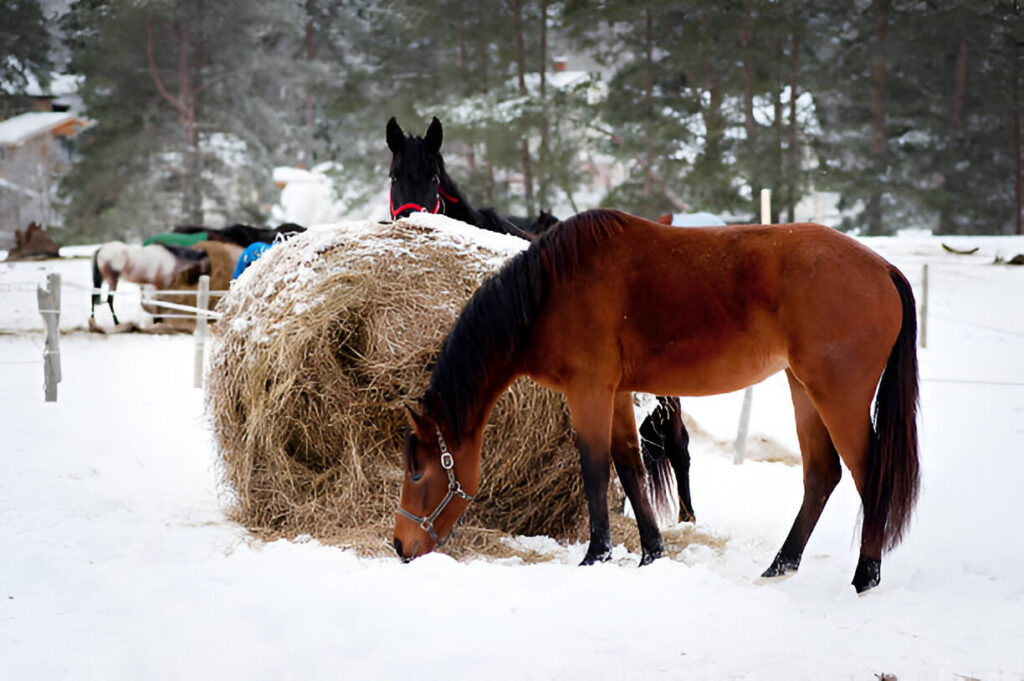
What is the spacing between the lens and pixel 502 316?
3072 mm

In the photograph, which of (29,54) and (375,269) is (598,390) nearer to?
(375,269)

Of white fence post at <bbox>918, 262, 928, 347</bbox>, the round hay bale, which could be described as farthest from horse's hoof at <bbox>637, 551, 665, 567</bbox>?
white fence post at <bbox>918, 262, 928, 347</bbox>

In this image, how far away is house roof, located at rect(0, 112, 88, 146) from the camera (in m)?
8.23

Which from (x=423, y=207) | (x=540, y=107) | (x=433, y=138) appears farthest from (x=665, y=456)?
(x=540, y=107)

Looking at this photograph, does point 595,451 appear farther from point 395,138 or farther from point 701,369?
point 395,138

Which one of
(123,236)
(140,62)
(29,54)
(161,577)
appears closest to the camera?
(161,577)

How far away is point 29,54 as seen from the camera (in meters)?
7.25

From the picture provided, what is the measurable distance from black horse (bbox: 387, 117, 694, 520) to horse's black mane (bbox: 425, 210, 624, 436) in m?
1.10

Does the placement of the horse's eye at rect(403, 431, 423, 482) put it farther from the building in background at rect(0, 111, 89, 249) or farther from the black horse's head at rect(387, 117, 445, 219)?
the building in background at rect(0, 111, 89, 249)

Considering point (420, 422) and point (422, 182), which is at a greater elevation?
point (422, 182)

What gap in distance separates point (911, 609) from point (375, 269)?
2.45 meters

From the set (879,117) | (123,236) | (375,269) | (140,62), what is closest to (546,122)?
(879,117)

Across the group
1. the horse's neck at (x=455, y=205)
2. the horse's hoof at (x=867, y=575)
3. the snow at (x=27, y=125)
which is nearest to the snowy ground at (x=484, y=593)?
the horse's hoof at (x=867, y=575)

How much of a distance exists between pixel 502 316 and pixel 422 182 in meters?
1.73
